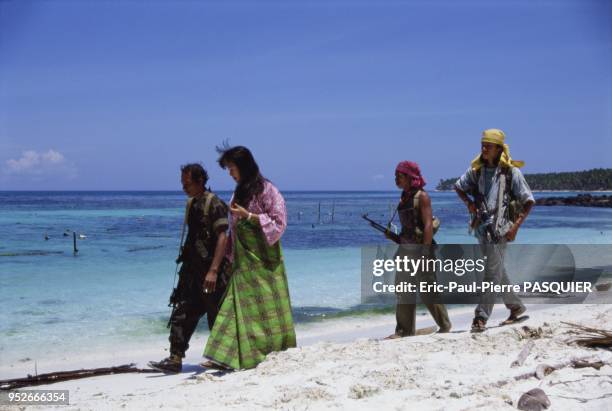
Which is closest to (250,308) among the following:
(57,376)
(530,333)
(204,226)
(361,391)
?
(204,226)

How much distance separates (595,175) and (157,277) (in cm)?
10315

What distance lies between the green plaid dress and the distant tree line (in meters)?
95.3

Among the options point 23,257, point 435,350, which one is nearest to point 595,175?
point 23,257

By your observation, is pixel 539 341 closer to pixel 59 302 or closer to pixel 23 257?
pixel 59 302

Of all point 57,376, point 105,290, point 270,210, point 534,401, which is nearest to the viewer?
point 534,401

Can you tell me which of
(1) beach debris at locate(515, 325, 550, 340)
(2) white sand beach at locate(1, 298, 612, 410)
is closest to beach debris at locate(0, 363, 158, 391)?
(2) white sand beach at locate(1, 298, 612, 410)

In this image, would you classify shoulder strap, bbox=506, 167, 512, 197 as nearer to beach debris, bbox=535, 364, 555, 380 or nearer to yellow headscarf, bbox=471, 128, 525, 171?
yellow headscarf, bbox=471, 128, 525, 171

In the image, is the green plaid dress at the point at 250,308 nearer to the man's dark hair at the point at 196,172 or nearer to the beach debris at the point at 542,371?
the man's dark hair at the point at 196,172

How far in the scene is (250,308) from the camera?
4.23m

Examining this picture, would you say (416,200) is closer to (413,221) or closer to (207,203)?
(413,221)

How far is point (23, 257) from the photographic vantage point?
16234mm

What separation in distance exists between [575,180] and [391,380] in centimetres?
11554

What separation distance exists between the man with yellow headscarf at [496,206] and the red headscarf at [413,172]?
0.56 metres

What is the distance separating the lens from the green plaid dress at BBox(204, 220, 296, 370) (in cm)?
416
